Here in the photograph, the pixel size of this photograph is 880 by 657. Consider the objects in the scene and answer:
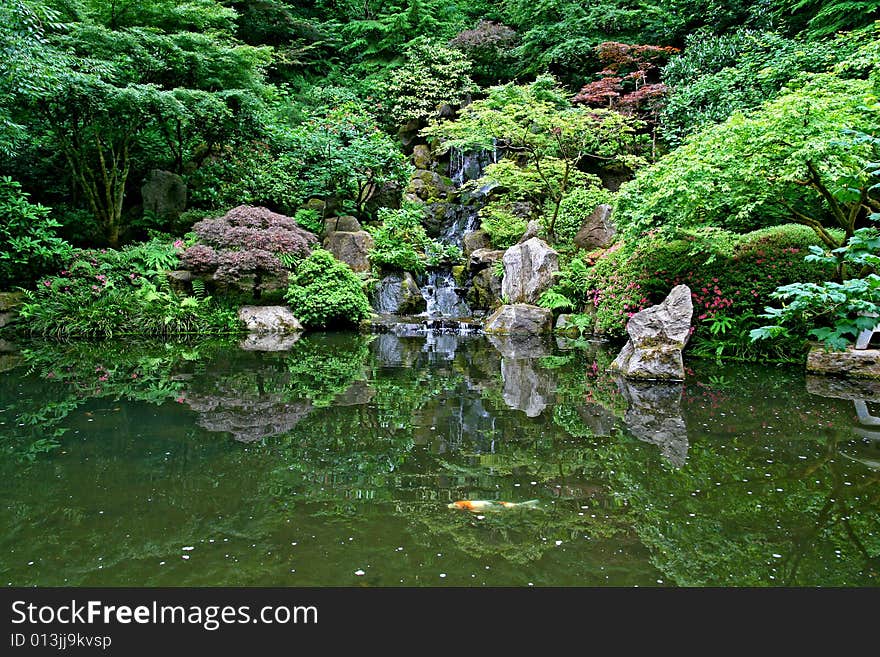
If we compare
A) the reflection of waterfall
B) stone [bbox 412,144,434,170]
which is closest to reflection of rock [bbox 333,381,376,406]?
the reflection of waterfall

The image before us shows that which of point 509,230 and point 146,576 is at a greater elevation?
point 509,230

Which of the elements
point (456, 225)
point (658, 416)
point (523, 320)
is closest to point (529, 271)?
point (523, 320)

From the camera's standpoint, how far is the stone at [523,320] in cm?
1149

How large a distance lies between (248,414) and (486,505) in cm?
283

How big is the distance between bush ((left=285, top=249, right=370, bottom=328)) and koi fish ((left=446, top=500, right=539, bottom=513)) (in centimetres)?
895

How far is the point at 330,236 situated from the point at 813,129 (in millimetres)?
10809

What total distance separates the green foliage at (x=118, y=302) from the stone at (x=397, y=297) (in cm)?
375

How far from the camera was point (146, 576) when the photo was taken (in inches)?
88.7

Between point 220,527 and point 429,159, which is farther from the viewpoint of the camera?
point 429,159

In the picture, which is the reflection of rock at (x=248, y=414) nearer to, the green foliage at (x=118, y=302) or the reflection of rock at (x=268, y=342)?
the reflection of rock at (x=268, y=342)

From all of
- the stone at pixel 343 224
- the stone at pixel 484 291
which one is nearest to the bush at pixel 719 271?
the stone at pixel 484 291

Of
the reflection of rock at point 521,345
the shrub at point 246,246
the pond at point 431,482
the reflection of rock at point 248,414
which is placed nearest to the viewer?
the pond at point 431,482
